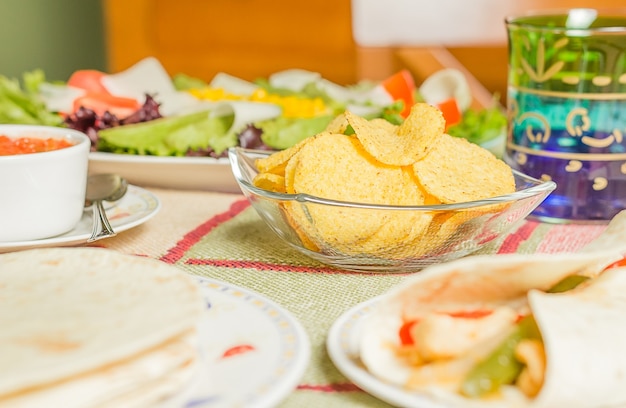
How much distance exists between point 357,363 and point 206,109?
134 centimetres

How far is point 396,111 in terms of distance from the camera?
6.61 ft

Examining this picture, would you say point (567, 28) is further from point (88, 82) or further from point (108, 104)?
point (88, 82)

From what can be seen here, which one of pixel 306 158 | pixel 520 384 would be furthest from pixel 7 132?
pixel 520 384

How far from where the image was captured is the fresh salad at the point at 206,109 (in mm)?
1990

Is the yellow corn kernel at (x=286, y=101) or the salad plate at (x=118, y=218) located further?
the yellow corn kernel at (x=286, y=101)

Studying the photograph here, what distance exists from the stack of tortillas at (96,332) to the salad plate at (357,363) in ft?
0.54

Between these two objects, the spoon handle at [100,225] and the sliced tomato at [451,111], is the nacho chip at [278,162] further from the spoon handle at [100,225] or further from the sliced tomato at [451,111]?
the sliced tomato at [451,111]

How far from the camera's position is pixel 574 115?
1.58m

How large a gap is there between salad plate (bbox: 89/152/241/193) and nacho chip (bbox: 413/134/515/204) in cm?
67

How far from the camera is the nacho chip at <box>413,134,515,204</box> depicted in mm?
1241

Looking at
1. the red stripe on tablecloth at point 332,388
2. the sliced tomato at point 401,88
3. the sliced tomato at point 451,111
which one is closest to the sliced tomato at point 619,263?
the red stripe on tablecloth at point 332,388

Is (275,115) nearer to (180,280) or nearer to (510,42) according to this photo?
(510,42)

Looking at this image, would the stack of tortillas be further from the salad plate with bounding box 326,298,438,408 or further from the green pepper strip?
the green pepper strip

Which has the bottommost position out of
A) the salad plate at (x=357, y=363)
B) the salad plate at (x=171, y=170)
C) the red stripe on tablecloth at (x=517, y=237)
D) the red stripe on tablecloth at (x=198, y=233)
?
the red stripe on tablecloth at (x=517, y=237)
